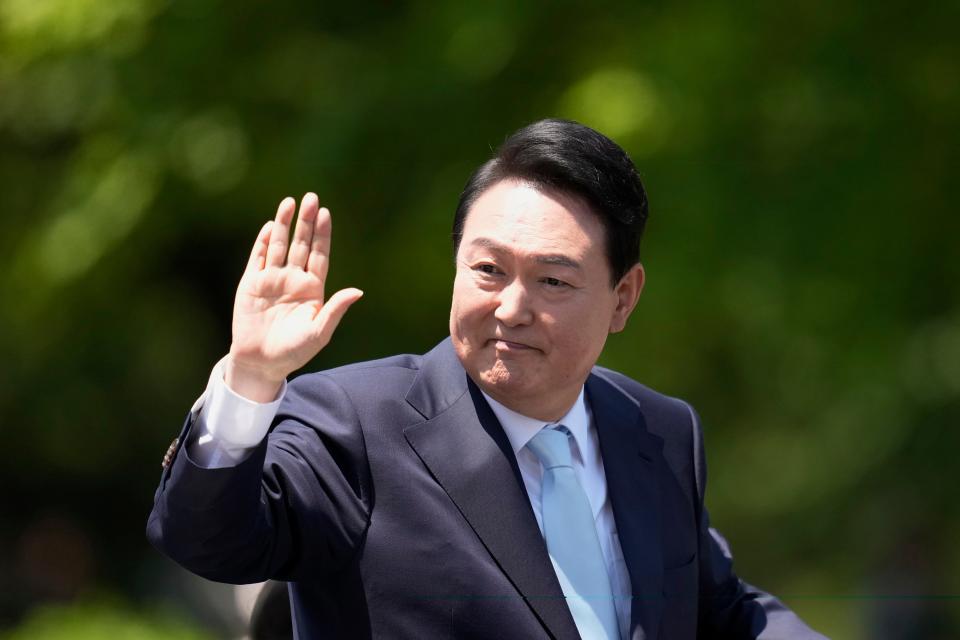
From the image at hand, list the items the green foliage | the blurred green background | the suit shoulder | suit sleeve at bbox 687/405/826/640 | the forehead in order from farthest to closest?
the green foliage < the blurred green background < the suit shoulder < suit sleeve at bbox 687/405/826/640 < the forehead

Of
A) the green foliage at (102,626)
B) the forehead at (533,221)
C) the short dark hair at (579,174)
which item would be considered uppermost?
the short dark hair at (579,174)

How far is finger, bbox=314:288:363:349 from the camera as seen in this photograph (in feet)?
7.13

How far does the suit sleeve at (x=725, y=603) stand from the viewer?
2.74 metres

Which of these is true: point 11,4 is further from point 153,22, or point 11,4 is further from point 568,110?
point 568,110

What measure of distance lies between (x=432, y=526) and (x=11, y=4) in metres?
5.00

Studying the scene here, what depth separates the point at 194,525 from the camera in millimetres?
2051

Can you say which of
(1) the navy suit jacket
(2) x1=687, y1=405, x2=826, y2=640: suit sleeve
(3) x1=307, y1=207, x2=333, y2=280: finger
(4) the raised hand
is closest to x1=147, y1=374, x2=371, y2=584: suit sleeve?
(1) the navy suit jacket

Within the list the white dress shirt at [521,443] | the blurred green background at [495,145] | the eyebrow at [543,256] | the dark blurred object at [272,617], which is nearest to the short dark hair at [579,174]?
the eyebrow at [543,256]

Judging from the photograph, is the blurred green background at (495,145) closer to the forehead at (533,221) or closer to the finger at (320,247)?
the forehead at (533,221)

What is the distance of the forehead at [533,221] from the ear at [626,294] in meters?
0.20

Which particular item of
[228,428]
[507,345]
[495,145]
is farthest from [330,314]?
[495,145]

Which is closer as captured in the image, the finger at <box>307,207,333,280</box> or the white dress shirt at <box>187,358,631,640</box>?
the white dress shirt at <box>187,358,631,640</box>

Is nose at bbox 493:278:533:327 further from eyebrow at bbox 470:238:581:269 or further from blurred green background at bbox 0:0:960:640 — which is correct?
blurred green background at bbox 0:0:960:640

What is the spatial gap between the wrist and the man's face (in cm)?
44
